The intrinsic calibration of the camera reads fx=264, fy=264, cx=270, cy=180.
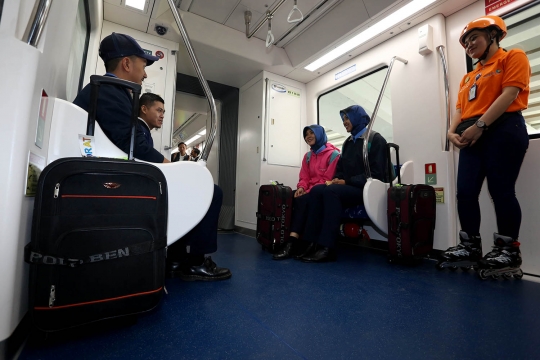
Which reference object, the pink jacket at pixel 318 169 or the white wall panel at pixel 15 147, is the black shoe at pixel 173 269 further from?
the pink jacket at pixel 318 169

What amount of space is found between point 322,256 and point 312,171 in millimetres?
1245

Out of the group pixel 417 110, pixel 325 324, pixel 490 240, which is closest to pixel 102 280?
pixel 325 324

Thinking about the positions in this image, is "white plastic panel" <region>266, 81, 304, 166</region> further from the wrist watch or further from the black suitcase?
the black suitcase

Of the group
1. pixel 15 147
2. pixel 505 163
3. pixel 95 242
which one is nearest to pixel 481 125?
pixel 505 163

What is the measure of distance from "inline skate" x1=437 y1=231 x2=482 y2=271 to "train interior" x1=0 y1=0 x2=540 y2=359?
10 centimetres

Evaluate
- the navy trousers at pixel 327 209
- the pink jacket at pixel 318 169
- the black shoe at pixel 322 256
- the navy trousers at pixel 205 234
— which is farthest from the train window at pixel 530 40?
the navy trousers at pixel 205 234

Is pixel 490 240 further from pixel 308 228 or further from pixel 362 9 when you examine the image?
pixel 362 9

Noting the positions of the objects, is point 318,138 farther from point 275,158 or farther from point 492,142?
point 492,142

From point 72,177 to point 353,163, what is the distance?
102 inches

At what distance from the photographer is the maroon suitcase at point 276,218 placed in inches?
115

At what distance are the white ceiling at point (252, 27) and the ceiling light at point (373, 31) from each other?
125 millimetres

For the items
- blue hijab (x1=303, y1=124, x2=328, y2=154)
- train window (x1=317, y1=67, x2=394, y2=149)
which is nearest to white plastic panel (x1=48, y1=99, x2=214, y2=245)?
blue hijab (x1=303, y1=124, x2=328, y2=154)

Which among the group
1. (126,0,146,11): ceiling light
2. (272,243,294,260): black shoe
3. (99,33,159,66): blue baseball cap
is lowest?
(272,243,294,260): black shoe

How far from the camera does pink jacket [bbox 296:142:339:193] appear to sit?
10.6 ft
